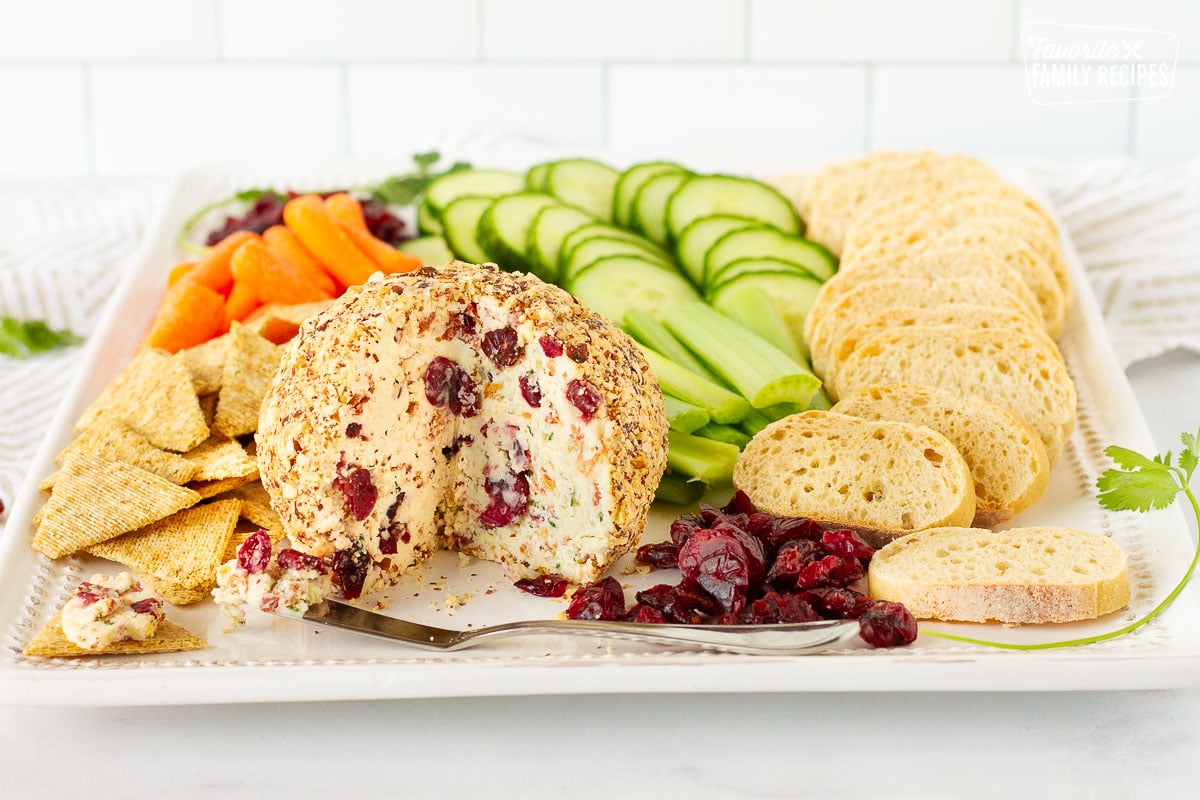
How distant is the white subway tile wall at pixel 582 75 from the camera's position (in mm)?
7074

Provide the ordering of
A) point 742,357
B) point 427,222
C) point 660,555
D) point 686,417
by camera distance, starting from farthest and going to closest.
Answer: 1. point 427,222
2. point 742,357
3. point 686,417
4. point 660,555

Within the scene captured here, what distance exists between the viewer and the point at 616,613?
3.08 metres

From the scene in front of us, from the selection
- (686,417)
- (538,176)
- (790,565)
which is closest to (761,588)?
(790,565)

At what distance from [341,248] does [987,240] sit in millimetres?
2307

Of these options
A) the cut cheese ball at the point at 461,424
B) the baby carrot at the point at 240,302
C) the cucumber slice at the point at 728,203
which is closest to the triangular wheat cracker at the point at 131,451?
the cut cheese ball at the point at 461,424

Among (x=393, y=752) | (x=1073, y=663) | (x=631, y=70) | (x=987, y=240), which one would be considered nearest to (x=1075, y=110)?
(x=631, y=70)

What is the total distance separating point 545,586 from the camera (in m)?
3.27

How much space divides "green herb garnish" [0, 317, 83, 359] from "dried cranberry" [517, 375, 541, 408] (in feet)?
8.47

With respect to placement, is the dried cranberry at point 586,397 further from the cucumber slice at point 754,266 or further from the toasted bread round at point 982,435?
the cucumber slice at point 754,266

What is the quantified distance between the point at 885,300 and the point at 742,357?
0.58 metres

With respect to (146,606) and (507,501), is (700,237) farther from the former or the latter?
(146,606)

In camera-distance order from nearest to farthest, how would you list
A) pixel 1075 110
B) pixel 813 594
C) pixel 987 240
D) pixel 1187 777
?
pixel 1187 777, pixel 813 594, pixel 987 240, pixel 1075 110

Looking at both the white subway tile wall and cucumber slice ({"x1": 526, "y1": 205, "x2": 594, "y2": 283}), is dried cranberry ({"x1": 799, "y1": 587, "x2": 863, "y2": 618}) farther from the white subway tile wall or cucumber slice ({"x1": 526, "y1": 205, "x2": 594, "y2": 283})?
the white subway tile wall

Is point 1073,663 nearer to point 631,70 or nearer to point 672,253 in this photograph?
point 672,253
